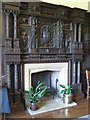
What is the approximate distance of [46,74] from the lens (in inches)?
166

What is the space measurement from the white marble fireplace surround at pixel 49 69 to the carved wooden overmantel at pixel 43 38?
87mm

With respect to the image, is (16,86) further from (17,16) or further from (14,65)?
(17,16)

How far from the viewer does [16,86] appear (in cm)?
328

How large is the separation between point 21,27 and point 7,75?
1.01 m

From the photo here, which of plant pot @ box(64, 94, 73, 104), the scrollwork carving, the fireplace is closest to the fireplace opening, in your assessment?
the fireplace

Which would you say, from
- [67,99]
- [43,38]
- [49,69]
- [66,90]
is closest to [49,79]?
[49,69]

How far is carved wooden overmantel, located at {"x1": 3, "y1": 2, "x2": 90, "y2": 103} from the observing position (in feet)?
10.4

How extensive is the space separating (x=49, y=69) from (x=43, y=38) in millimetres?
728

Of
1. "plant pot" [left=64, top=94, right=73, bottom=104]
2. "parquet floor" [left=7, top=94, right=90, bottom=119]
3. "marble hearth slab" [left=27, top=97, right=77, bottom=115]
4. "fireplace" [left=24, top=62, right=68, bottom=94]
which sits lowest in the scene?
"parquet floor" [left=7, top=94, right=90, bottom=119]

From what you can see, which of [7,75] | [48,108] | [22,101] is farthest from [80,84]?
[7,75]

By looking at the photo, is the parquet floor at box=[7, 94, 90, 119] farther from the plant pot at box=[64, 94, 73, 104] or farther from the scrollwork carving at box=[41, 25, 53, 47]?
the scrollwork carving at box=[41, 25, 53, 47]

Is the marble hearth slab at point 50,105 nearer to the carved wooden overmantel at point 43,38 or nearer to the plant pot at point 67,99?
the plant pot at point 67,99

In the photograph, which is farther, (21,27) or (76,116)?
(21,27)

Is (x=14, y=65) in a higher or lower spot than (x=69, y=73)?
higher
